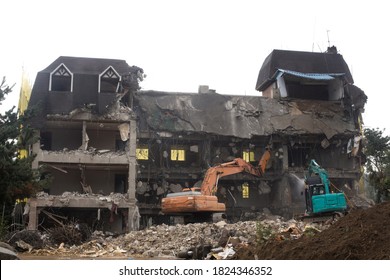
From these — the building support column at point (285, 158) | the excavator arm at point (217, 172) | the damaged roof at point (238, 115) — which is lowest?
the excavator arm at point (217, 172)

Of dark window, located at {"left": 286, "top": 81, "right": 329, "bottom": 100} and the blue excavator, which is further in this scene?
dark window, located at {"left": 286, "top": 81, "right": 329, "bottom": 100}

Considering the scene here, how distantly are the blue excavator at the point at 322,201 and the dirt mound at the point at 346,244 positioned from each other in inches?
432

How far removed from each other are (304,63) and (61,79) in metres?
20.9

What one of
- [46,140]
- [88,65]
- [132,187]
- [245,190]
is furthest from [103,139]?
[245,190]

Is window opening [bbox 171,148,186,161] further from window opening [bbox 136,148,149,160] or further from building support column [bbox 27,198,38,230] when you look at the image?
building support column [bbox 27,198,38,230]

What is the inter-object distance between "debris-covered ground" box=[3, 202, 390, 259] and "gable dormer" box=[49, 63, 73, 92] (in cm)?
1247

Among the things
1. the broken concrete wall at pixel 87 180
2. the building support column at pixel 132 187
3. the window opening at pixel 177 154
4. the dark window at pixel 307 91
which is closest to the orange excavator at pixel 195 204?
the building support column at pixel 132 187

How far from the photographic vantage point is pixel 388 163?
35562 mm

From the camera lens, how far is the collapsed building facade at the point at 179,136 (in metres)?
28.6

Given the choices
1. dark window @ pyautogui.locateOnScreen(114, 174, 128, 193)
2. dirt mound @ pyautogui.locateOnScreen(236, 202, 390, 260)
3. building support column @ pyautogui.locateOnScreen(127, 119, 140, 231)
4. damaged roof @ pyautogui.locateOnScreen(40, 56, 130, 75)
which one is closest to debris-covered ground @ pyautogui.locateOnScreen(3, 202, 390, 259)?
dirt mound @ pyautogui.locateOnScreen(236, 202, 390, 260)

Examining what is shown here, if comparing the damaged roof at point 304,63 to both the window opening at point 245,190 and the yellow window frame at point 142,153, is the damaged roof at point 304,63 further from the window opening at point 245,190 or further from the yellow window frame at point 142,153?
the yellow window frame at point 142,153

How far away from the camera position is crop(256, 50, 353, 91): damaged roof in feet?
133

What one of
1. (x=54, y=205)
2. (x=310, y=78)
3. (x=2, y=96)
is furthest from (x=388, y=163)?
Answer: (x=2, y=96)

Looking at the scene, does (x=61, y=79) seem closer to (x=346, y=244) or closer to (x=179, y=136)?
(x=179, y=136)
